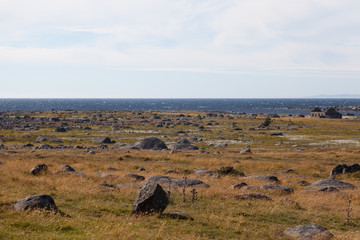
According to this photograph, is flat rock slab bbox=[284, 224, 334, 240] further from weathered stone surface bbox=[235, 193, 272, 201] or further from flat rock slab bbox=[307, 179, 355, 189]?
flat rock slab bbox=[307, 179, 355, 189]

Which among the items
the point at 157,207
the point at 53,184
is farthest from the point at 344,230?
the point at 53,184

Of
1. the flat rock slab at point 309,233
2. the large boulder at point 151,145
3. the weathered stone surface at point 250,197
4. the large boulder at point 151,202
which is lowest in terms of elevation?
the large boulder at point 151,145

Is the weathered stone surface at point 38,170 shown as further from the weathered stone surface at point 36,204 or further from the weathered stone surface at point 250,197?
the weathered stone surface at point 250,197

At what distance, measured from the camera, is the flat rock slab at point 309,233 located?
557 inches

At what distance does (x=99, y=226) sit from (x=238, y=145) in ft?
198

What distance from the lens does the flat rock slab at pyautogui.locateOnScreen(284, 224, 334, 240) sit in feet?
46.4

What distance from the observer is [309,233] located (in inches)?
571

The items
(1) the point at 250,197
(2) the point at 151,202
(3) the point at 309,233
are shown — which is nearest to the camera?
(3) the point at 309,233

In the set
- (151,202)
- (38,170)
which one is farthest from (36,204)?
(38,170)

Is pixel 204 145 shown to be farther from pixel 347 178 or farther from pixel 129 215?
pixel 129 215

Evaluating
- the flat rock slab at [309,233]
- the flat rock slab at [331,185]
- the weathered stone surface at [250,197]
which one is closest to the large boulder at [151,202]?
the flat rock slab at [309,233]

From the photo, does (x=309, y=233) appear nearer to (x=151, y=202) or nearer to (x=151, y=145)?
(x=151, y=202)

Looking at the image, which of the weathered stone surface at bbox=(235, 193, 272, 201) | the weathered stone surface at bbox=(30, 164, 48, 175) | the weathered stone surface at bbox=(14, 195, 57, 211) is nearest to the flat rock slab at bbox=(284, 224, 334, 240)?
the weathered stone surface at bbox=(235, 193, 272, 201)

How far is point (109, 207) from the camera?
57.4 feet
